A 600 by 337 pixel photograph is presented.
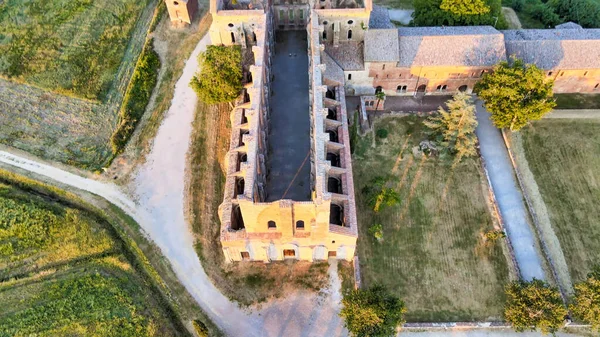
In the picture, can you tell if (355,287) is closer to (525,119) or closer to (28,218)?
(525,119)

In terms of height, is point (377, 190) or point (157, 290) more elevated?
point (377, 190)

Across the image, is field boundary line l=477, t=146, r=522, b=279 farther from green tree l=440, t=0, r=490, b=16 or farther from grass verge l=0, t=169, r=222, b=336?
grass verge l=0, t=169, r=222, b=336

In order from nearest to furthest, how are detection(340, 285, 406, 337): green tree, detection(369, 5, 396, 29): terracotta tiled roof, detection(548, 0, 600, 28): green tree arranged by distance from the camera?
detection(340, 285, 406, 337): green tree → detection(369, 5, 396, 29): terracotta tiled roof → detection(548, 0, 600, 28): green tree

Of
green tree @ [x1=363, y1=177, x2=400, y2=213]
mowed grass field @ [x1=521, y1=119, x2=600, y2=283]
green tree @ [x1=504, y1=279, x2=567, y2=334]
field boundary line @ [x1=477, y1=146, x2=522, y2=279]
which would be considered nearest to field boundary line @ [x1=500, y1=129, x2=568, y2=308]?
mowed grass field @ [x1=521, y1=119, x2=600, y2=283]

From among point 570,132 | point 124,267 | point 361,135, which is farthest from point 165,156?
point 570,132

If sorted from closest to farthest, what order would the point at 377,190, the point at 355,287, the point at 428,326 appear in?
the point at 428,326 → the point at 355,287 → the point at 377,190

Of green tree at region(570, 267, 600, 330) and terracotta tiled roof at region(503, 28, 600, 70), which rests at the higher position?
terracotta tiled roof at region(503, 28, 600, 70)
